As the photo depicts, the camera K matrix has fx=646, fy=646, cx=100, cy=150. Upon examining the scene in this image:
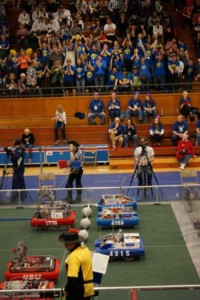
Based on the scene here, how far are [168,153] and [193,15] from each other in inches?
350

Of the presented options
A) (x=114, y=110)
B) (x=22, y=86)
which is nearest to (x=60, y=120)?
(x=114, y=110)

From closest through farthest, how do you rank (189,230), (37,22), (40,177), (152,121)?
(189,230)
(40,177)
(152,121)
(37,22)

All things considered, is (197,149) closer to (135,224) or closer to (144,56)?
(144,56)

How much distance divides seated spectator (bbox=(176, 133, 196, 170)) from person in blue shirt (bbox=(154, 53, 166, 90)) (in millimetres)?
4735

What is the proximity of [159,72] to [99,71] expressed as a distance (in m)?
2.60

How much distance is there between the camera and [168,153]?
25141 millimetres

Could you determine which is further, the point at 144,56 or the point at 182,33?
the point at 182,33

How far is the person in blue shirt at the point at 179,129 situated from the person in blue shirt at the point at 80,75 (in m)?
4.65

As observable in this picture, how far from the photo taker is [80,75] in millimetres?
27656

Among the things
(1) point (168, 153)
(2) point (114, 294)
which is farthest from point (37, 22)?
(2) point (114, 294)

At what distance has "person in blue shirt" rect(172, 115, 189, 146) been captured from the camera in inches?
989

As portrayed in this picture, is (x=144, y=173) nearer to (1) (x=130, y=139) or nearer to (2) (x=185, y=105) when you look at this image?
(1) (x=130, y=139)

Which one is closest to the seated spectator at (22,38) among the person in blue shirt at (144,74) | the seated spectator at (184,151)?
the person in blue shirt at (144,74)

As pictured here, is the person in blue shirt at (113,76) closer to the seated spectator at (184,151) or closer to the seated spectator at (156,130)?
the seated spectator at (156,130)
